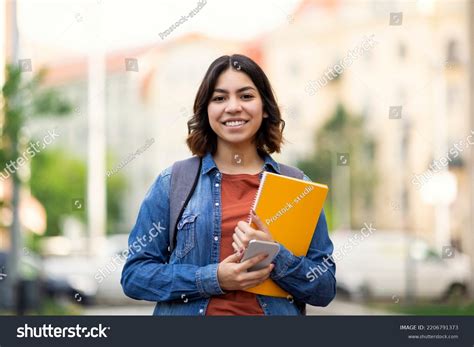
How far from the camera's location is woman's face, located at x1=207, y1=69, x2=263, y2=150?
2.66 meters

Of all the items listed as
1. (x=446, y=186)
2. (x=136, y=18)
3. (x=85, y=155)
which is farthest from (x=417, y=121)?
(x=136, y=18)

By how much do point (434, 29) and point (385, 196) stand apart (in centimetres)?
854

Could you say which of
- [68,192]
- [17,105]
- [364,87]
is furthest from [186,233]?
[364,87]

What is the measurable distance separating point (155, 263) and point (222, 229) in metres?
0.22

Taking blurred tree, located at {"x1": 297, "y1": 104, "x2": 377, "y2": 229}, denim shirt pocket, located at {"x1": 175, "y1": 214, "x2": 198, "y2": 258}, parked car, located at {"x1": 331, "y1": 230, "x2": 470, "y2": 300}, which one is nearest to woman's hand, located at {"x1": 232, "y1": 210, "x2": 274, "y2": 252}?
denim shirt pocket, located at {"x1": 175, "y1": 214, "x2": 198, "y2": 258}

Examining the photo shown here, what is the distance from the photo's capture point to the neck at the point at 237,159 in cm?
272

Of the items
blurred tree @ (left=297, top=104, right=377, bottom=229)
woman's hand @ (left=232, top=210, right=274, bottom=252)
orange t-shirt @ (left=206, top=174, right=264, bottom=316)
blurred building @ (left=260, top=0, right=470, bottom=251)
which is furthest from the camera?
blurred tree @ (left=297, top=104, right=377, bottom=229)

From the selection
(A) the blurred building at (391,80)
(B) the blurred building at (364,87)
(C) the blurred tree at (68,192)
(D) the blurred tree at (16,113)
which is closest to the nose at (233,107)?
(D) the blurred tree at (16,113)

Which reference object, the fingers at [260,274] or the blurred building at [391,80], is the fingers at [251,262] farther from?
the blurred building at [391,80]

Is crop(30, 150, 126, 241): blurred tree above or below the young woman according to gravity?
below

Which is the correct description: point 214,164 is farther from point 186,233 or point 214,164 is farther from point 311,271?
point 311,271

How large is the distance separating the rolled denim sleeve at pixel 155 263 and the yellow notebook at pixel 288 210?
176 millimetres

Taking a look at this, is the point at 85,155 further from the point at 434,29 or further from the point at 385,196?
the point at 434,29

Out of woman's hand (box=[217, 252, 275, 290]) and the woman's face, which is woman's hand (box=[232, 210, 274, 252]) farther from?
the woman's face
